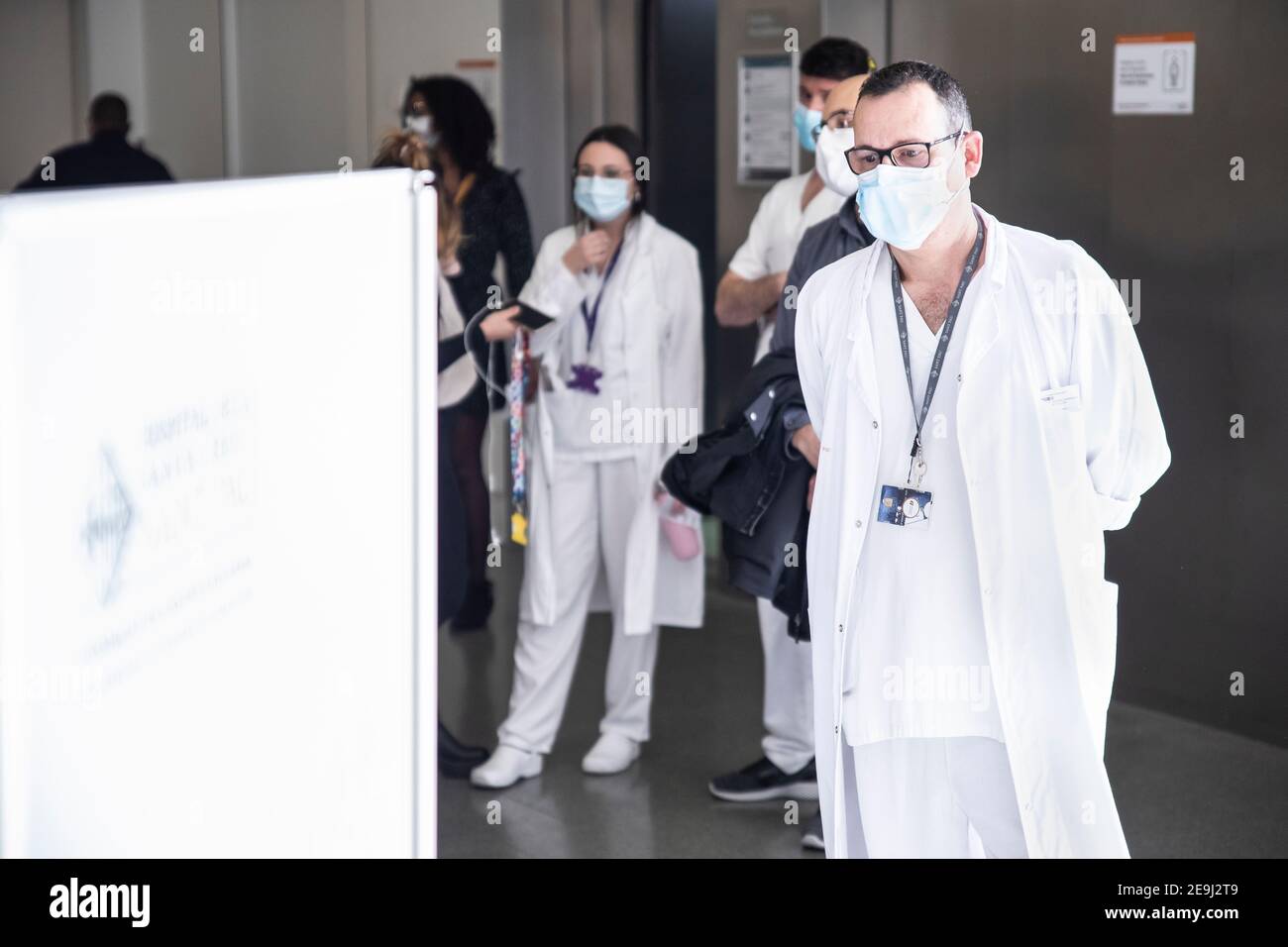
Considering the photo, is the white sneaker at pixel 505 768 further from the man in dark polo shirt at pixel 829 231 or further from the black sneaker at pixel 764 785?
the man in dark polo shirt at pixel 829 231

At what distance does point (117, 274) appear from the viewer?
77 cm

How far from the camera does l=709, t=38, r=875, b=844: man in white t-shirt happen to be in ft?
13.1

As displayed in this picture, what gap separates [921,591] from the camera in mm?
2393

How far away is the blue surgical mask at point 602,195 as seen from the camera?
14.0 feet

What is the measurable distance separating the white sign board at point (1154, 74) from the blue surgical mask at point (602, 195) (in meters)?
1.70

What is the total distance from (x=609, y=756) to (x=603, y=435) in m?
0.96

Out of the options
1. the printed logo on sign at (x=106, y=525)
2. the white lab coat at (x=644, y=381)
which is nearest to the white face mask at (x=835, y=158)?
the white lab coat at (x=644, y=381)

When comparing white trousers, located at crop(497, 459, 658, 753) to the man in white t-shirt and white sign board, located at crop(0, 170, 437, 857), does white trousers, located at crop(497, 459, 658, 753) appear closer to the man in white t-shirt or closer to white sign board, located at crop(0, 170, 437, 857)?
the man in white t-shirt

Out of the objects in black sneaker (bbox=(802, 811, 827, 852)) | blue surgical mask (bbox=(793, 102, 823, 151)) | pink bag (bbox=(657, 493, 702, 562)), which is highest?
blue surgical mask (bbox=(793, 102, 823, 151))

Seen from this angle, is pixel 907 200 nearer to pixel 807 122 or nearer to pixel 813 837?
pixel 807 122

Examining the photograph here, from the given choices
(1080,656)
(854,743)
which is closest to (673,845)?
(854,743)
